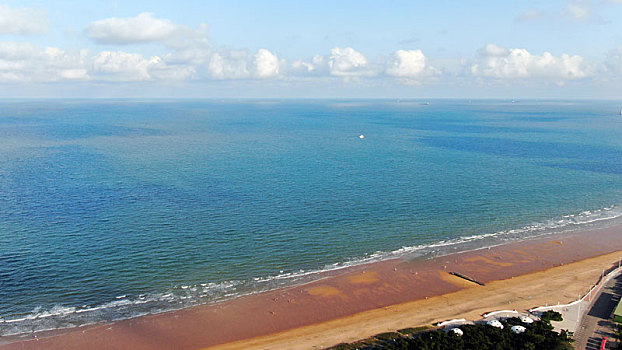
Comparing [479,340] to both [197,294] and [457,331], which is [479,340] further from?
[197,294]

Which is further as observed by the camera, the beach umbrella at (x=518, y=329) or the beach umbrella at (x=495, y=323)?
the beach umbrella at (x=495, y=323)

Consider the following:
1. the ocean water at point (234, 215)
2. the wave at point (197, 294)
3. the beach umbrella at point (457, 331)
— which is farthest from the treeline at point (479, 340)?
the ocean water at point (234, 215)

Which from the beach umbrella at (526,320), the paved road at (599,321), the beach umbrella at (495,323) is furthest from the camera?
the beach umbrella at (526,320)

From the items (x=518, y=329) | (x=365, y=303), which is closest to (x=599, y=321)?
(x=518, y=329)

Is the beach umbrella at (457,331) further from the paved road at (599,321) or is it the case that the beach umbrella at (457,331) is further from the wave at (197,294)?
the wave at (197,294)

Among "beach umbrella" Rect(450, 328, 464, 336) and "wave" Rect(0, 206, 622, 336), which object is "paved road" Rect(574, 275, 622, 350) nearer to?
"beach umbrella" Rect(450, 328, 464, 336)

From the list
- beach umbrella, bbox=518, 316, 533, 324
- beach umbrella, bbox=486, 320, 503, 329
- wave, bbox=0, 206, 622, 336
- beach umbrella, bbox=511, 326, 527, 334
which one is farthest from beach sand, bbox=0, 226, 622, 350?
beach umbrella, bbox=511, 326, 527, 334

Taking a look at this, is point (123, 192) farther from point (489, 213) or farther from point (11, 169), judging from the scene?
point (489, 213)
